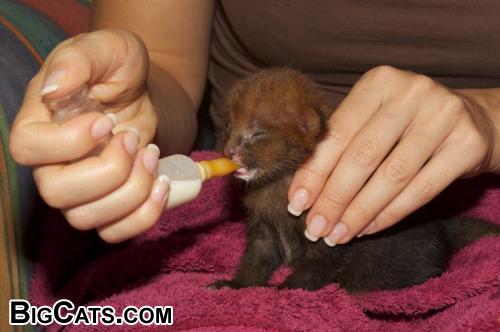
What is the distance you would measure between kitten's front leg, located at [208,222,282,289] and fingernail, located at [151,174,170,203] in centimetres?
49

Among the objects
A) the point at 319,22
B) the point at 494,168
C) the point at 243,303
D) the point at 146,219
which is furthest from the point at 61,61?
the point at 494,168

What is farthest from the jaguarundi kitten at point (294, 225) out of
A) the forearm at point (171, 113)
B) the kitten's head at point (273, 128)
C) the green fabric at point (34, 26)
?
the green fabric at point (34, 26)

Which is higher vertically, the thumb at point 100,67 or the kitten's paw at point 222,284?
the thumb at point 100,67

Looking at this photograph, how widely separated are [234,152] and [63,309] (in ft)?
1.87

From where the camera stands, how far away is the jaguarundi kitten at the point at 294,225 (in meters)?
1.64

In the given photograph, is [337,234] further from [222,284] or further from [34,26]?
[34,26]

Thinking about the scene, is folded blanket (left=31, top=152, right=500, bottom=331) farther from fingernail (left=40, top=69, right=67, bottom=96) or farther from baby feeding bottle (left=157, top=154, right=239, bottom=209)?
fingernail (left=40, top=69, right=67, bottom=96)

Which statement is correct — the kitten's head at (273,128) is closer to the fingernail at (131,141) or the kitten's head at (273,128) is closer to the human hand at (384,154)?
the human hand at (384,154)

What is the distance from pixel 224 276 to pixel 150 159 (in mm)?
639

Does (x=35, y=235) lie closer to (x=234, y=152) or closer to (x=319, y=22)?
(x=234, y=152)

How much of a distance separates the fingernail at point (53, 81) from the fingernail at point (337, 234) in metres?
0.76

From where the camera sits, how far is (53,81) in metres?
1.25

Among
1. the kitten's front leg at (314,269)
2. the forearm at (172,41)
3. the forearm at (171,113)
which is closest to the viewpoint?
the kitten's front leg at (314,269)

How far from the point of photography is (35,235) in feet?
5.83
